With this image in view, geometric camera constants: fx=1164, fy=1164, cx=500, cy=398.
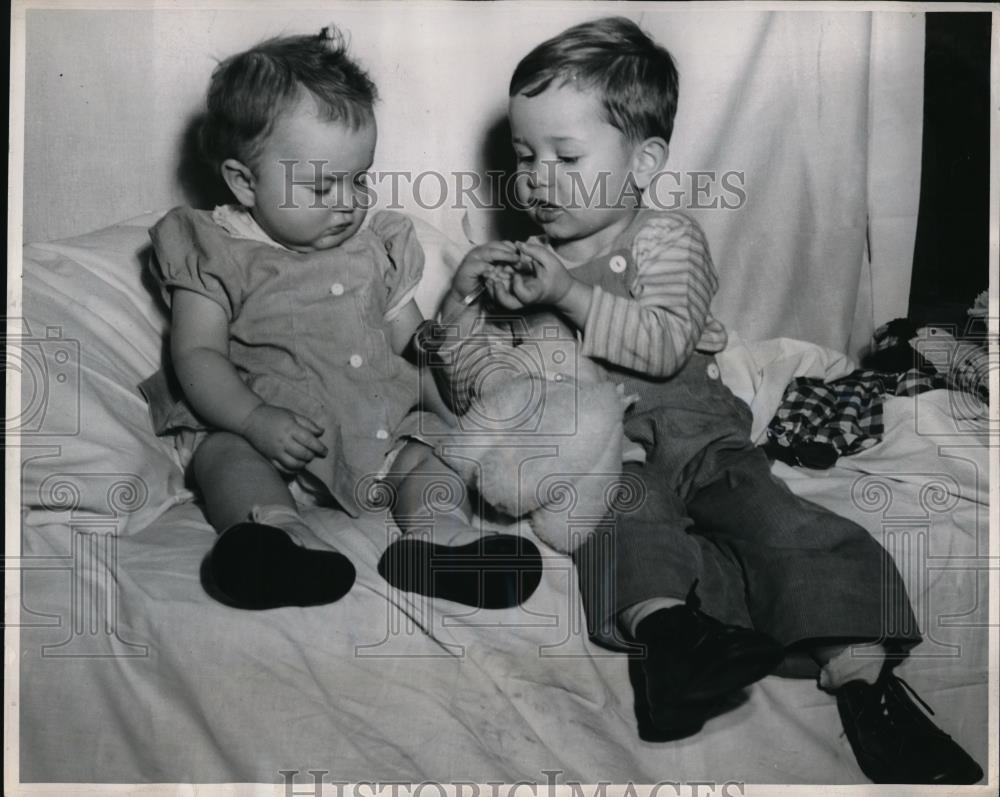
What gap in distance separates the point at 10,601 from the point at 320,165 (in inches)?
22.4

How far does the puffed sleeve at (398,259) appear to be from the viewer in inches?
51.4

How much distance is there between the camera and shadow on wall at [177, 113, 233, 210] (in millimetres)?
1334

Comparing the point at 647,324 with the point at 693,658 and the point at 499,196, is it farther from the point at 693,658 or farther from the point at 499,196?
the point at 693,658

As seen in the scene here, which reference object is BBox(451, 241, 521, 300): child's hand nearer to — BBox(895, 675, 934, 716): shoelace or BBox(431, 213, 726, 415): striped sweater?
BBox(431, 213, 726, 415): striped sweater

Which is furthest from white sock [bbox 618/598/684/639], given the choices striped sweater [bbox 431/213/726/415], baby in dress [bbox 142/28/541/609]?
striped sweater [bbox 431/213/726/415]

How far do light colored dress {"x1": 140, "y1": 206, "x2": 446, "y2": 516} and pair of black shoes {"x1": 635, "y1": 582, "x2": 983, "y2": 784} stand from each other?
0.34 meters

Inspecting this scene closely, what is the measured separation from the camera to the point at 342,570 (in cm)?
114

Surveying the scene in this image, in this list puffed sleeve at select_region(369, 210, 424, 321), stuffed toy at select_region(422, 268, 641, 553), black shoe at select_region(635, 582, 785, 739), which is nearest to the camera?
black shoe at select_region(635, 582, 785, 739)

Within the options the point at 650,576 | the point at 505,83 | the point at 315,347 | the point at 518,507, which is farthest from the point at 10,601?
the point at 505,83

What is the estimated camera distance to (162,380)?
1281 mm

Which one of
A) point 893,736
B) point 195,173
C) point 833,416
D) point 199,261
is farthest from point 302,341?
point 893,736

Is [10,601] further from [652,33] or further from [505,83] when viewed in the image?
[652,33]

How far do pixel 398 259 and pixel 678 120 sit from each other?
36 cm

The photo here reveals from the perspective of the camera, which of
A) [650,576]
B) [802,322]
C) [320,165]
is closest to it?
[650,576]
